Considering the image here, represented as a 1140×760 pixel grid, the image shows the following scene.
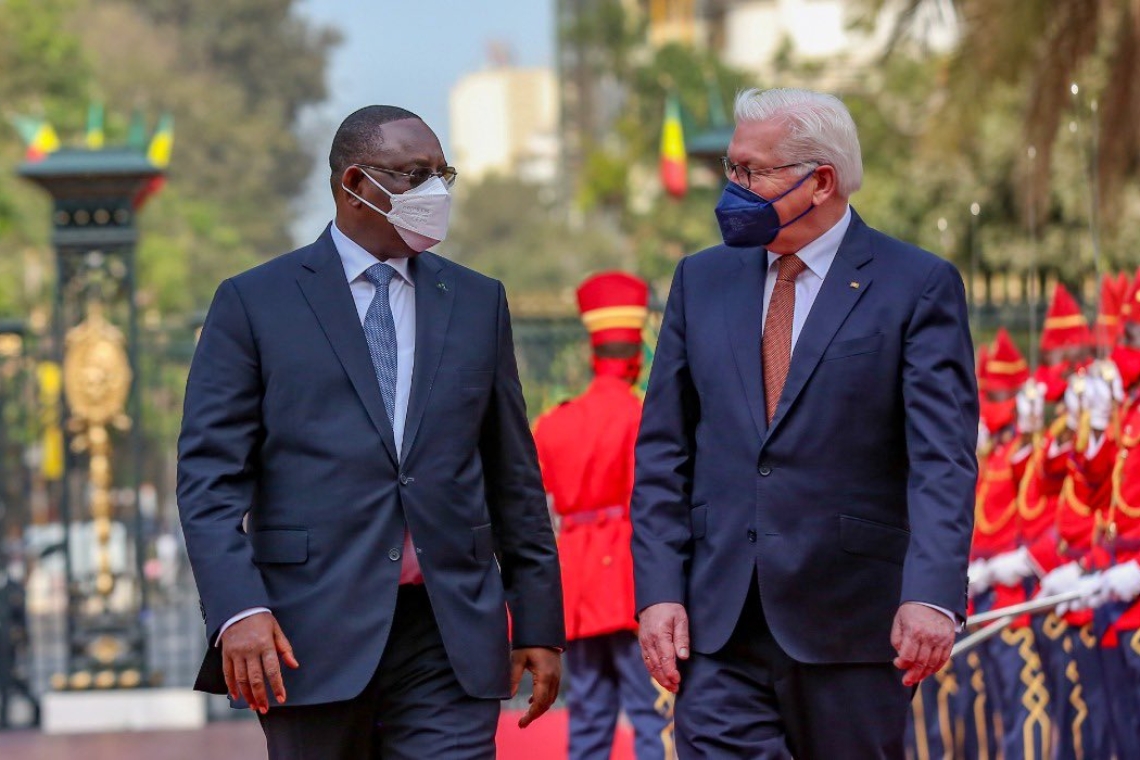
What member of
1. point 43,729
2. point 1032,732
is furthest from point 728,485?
point 43,729

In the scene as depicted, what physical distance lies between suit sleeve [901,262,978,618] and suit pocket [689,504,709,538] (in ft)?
1.49

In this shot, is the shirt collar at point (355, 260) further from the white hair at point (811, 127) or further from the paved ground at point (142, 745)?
the paved ground at point (142, 745)

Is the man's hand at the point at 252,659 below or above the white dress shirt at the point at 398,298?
below

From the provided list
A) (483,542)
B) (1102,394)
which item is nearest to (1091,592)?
(1102,394)

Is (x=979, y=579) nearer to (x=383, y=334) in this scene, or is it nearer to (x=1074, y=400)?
(x=1074, y=400)

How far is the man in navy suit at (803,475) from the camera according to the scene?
455 cm

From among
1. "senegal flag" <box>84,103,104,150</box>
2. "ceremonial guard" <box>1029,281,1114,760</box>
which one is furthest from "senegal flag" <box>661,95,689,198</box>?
"ceremonial guard" <box>1029,281,1114,760</box>

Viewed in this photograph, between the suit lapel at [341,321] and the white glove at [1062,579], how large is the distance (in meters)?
3.89

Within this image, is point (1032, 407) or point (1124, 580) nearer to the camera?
point (1124, 580)

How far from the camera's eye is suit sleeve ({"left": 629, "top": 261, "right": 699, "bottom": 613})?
468cm

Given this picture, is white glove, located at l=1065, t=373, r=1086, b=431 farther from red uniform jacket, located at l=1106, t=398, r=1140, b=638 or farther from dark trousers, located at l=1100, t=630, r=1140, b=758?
dark trousers, located at l=1100, t=630, r=1140, b=758

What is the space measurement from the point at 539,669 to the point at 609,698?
3.63 meters

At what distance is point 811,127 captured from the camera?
4770mm

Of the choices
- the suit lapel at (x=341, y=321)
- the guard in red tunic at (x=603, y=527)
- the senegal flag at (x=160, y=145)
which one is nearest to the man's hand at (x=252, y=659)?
the suit lapel at (x=341, y=321)
